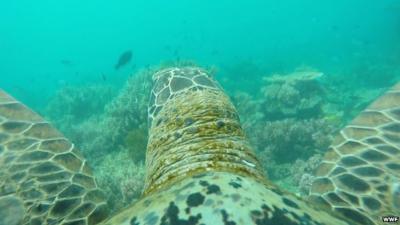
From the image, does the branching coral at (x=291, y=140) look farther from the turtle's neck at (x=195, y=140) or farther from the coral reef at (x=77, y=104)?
the coral reef at (x=77, y=104)

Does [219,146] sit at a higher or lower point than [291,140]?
lower

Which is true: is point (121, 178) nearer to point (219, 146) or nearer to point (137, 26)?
point (219, 146)

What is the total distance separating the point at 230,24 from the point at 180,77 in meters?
73.1

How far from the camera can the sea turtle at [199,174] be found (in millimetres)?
1760

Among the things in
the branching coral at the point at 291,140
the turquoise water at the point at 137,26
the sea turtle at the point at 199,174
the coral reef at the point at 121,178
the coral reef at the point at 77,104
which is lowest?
the sea turtle at the point at 199,174

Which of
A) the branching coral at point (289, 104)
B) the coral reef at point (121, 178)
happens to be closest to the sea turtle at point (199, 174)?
the coral reef at point (121, 178)

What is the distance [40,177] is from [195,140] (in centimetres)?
132

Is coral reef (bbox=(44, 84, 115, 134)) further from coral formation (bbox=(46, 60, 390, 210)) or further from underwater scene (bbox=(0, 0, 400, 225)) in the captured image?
coral formation (bbox=(46, 60, 390, 210))

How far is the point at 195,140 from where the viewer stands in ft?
8.74

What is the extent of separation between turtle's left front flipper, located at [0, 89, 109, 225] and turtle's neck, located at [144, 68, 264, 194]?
1.69 ft

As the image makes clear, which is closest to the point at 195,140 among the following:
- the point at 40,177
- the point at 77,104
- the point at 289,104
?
the point at 40,177

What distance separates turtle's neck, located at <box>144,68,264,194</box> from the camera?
2.35 metres

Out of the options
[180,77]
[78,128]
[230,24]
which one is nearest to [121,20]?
[230,24]

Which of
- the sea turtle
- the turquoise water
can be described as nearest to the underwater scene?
the sea turtle
